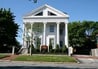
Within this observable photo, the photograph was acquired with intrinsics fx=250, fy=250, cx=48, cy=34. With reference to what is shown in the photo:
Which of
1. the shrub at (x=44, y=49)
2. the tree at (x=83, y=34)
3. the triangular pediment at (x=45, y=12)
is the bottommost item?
the shrub at (x=44, y=49)

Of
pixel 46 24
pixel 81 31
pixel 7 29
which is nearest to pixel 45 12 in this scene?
pixel 46 24

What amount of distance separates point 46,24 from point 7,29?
889 centimetres

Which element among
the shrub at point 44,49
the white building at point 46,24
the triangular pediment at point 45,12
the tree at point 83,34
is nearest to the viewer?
the shrub at point 44,49

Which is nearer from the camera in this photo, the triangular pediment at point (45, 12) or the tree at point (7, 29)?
the triangular pediment at point (45, 12)

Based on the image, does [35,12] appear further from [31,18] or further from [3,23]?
[3,23]

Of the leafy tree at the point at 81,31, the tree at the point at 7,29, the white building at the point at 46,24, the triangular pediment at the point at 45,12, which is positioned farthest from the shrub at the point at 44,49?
the leafy tree at the point at 81,31

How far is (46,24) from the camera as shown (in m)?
51.0

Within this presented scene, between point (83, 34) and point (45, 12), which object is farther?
point (83, 34)

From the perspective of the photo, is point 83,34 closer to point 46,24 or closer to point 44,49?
point 46,24

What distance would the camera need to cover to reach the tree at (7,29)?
52812 millimetres

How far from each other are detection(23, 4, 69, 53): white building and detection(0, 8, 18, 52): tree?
5400 millimetres

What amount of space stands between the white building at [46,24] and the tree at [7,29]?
17.7 feet

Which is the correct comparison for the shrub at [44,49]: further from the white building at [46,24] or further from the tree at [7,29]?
the tree at [7,29]

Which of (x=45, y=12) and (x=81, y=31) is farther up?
(x=45, y=12)
